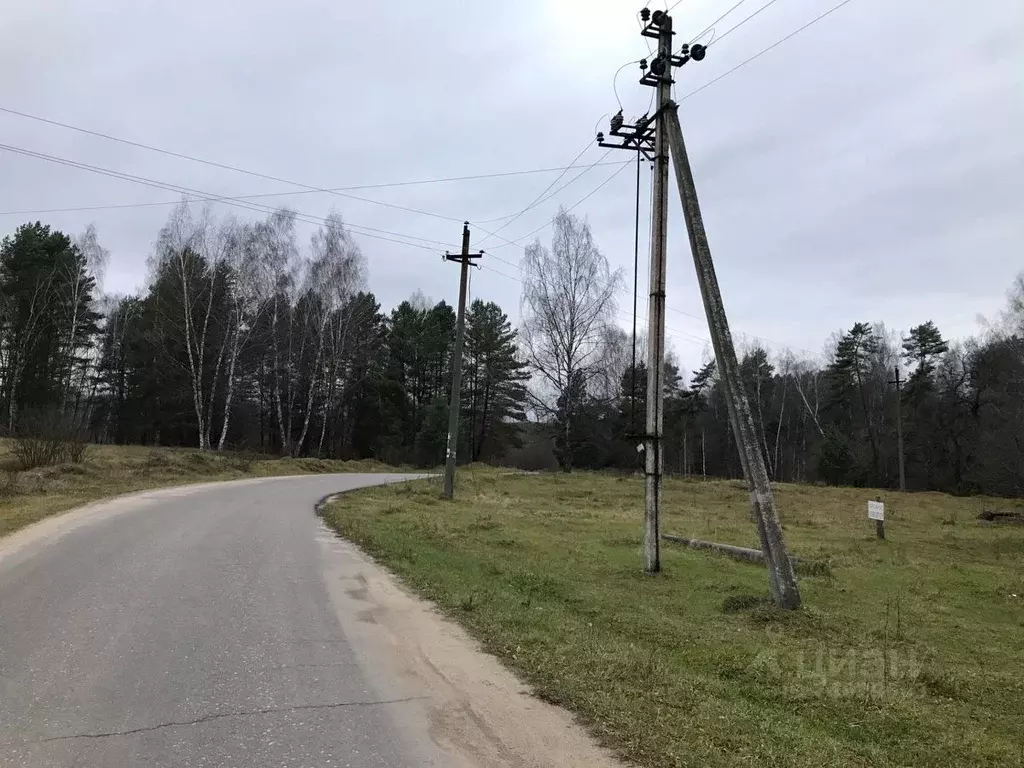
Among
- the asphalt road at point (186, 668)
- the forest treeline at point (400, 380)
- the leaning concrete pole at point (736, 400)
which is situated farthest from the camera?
the forest treeline at point (400, 380)

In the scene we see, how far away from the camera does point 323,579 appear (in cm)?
876

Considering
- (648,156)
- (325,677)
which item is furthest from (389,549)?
(648,156)

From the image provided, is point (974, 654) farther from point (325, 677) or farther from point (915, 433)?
point (915, 433)

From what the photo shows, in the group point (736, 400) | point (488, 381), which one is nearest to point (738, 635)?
point (736, 400)

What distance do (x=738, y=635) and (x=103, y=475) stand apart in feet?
70.3

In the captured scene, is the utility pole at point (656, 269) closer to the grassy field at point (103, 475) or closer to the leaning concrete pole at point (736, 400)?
the leaning concrete pole at point (736, 400)

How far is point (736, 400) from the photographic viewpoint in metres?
8.81

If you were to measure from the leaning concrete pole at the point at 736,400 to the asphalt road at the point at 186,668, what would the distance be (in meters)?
5.24

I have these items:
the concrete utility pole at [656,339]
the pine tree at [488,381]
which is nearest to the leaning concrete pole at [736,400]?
the concrete utility pole at [656,339]

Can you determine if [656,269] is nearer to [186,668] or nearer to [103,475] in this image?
[186,668]

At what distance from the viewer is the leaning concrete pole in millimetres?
8387

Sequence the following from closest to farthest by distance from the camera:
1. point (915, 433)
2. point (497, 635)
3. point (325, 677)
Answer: point (325, 677)
point (497, 635)
point (915, 433)

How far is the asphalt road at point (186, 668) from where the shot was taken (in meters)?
3.81

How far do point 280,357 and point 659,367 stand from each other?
133 feet
